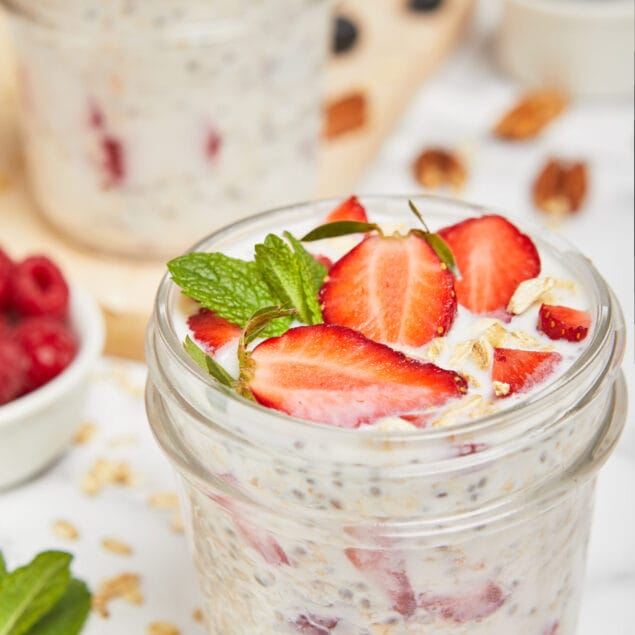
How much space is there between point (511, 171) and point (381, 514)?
1.08m

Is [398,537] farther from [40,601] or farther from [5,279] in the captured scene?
[5,279]

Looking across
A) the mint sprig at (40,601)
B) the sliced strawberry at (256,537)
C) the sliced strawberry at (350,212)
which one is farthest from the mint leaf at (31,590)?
the sliced strawberry at (350,212)

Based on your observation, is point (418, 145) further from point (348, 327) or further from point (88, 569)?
point (348, 327)

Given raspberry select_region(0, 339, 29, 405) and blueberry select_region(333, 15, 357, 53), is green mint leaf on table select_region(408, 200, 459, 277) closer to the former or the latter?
raspberry select_region(0, 339, 29, 405)

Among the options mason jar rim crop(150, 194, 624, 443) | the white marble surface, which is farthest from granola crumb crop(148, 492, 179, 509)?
mason jar rim crop(150, 194, 624, 443)

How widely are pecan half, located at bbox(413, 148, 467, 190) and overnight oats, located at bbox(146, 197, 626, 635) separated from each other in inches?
32.1

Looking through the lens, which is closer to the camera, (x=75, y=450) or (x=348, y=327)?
(x=348, y=327)

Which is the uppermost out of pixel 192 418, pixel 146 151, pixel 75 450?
pixel 192 418

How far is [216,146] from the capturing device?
135cm

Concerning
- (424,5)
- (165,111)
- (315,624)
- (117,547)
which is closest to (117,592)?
(117,547)

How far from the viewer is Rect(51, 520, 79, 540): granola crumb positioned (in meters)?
1.06

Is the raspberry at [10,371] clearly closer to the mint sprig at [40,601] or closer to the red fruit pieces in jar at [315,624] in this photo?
the mint sprig at [40,601]

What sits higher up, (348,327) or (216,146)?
(348,327)

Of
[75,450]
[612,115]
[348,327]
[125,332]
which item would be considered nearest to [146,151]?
[125,332]
